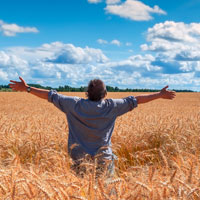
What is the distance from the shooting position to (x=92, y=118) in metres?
3.22

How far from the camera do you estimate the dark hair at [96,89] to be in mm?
3148

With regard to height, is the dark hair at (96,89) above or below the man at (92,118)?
above

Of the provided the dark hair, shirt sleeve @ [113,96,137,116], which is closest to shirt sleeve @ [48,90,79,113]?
the dark hair

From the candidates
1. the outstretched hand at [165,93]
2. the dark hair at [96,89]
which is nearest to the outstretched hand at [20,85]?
→ the dark hair at [96,89]

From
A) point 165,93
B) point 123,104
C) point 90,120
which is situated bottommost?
point 90,120

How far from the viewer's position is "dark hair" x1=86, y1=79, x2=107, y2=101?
3148mm

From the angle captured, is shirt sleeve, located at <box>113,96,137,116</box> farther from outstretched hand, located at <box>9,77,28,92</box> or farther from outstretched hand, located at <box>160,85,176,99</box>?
outstretched hand, located at <box>9,77,28,92</box>

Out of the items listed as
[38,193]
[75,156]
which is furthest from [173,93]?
[38,193]

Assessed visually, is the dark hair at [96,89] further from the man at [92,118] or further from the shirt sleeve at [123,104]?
the shirt sleeve at [123,104]

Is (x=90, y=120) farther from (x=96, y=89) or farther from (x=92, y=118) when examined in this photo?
(x=96, y=89)

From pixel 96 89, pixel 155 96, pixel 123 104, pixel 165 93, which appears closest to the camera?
pixel 96 89

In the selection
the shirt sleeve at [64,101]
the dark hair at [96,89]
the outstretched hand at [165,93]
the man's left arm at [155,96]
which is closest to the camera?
the dark hair at [96,89]

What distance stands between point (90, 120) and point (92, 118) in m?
0.05

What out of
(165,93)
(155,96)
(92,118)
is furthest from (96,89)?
(165,93)
